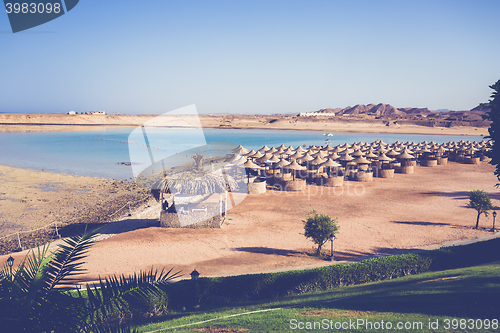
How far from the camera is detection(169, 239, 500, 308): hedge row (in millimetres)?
7711

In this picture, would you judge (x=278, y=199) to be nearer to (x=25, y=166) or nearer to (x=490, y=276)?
(x=490, y=276)

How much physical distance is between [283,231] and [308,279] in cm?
459

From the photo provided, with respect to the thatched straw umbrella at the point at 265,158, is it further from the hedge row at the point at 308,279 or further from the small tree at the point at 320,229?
the hedge row at the point at 308,279

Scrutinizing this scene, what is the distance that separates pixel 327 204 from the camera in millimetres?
16703

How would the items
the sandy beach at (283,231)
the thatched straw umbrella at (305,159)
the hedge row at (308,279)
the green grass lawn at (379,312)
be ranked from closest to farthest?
the green grass lawn at (379,312) < the hedge row at (308,279) < the sandy beach at (283,231) < the thatched straw umbrella at (305,159)

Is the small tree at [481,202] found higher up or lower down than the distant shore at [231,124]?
lower down

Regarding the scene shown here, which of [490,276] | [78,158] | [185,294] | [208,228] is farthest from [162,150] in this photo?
[490,276]

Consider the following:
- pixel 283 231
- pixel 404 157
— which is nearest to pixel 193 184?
pixel 283 231

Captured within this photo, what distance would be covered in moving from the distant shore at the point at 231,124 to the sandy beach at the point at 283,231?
192ft

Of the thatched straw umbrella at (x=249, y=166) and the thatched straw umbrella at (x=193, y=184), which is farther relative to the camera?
the thatched straw umbrella at (x=249, y=166)

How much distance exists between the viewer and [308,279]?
8.12 meters

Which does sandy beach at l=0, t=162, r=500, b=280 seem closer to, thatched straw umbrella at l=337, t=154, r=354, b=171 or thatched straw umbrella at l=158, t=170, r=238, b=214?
thatched straw umbrella at l=158, t=170, r=238, b=214

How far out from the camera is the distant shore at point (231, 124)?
258ft

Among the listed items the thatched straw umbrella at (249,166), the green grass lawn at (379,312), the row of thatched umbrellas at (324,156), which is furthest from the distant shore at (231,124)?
the green grass lawn at (379,312)
